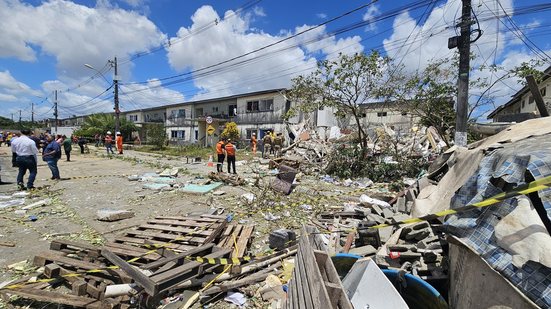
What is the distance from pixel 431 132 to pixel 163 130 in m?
22.4

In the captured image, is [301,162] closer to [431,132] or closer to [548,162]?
[431,132]

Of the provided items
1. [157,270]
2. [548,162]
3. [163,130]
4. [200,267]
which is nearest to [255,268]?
[200,267]

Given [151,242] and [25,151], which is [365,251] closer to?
[151,242]

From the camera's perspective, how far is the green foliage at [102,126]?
32875 millimetres

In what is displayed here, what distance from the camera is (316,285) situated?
1979 millimetres

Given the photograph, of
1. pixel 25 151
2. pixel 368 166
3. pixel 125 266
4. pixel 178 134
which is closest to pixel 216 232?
pixel 125 266

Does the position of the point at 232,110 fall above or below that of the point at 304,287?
above

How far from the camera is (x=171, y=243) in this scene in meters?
4.37

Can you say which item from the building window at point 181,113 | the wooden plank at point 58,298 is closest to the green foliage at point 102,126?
the building window at point 181,113

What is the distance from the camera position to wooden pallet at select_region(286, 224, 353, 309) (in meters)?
1.80

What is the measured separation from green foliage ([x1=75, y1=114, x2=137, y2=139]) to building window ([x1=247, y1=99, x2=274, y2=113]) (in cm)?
1745

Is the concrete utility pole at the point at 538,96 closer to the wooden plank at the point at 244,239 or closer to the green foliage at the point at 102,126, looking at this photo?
the wooden plank at the point at 244,239

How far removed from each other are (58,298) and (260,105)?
24.0 metres

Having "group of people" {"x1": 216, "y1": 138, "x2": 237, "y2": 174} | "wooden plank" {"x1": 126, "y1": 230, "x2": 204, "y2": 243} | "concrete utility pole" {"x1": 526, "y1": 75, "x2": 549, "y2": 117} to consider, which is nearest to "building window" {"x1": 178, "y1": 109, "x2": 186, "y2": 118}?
"group of people" {"x1": 216, "y1": 138, "x2": 237, "y2": 174}
